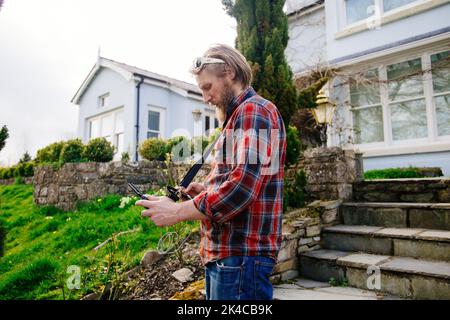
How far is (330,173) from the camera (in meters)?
4.14

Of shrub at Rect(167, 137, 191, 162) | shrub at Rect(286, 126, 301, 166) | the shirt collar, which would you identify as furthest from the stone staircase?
shrub at Rect(167, 137, 191, 162)

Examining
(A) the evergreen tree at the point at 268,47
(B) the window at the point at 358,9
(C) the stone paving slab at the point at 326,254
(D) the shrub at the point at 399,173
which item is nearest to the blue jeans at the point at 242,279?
(C) the stone paving slab at the point at 326,254

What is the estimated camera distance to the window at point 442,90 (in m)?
6.75

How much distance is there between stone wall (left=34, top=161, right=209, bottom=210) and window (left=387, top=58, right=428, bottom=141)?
598 centimetres

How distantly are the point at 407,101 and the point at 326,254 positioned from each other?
5917 mm

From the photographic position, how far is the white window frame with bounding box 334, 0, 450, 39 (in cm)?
713

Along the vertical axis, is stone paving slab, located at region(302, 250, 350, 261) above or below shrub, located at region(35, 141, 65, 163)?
below

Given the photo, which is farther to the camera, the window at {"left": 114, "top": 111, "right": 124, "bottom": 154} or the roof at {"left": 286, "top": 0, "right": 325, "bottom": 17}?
the window at {"left": 114, "top": 111, "right": 124, "bottom": 154}

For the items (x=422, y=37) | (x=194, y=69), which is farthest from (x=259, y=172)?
(x=422, y=37)

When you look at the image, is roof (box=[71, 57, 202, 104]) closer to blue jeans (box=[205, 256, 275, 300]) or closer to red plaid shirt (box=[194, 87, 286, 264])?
red plaid shirt (box=[194, 87, 286, 264])

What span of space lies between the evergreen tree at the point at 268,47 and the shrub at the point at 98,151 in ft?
16.8

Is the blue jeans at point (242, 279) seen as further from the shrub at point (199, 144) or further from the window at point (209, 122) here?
the window at point (209, 122)

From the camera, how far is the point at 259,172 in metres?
1.11

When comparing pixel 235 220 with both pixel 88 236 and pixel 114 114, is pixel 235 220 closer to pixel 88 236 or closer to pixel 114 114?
pixel 88 236
